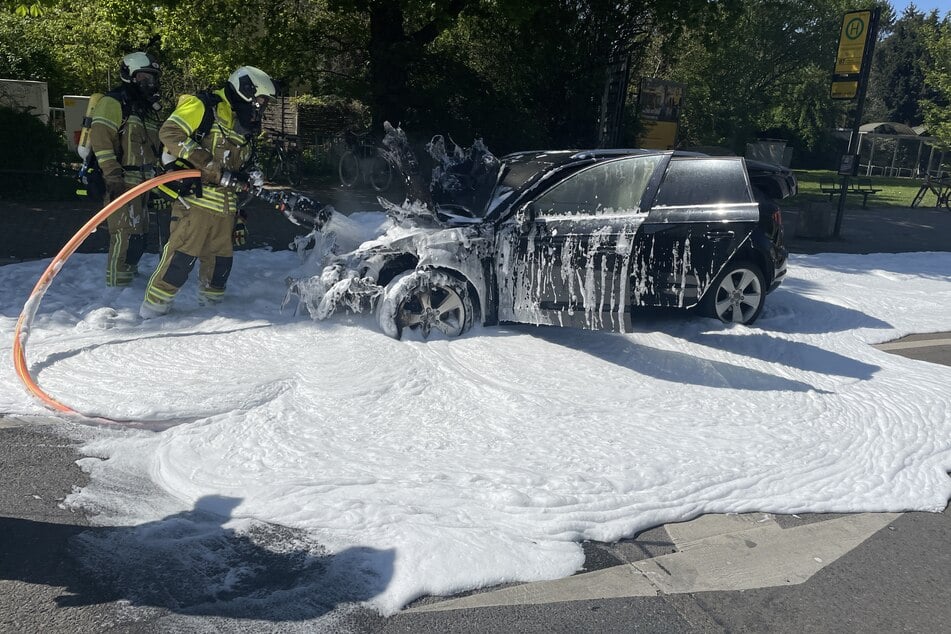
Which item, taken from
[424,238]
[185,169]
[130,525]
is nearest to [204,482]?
[130,525]

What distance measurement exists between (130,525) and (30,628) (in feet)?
2.53

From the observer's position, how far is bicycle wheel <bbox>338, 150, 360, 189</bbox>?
16875 mm

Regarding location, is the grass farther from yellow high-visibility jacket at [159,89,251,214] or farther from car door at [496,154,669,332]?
yellow high-visibility jacket at [159,89,251,214]

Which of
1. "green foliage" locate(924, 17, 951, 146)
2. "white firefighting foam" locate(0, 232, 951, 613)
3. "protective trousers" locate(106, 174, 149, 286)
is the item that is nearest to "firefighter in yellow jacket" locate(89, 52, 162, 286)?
"protective trousers" locate(106, 174, 149, 286)

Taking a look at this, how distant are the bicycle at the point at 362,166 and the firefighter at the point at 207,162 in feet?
31.0

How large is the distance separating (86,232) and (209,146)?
4.14ft

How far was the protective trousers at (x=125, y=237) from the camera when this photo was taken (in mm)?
7629

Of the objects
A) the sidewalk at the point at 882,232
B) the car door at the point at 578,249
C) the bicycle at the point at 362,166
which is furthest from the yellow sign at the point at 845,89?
the car door at the point at 578,249

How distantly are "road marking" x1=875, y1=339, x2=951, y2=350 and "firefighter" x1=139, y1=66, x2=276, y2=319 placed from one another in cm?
593

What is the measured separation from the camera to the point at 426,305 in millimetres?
6539

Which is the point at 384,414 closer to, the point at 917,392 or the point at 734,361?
the point at 734,361

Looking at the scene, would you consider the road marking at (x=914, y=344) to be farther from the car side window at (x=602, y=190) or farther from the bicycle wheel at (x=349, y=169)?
the bicycle wheel at (x=349, y=169)

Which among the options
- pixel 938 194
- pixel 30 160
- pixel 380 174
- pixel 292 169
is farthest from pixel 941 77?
pixel 30 160

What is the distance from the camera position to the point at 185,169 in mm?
6688
